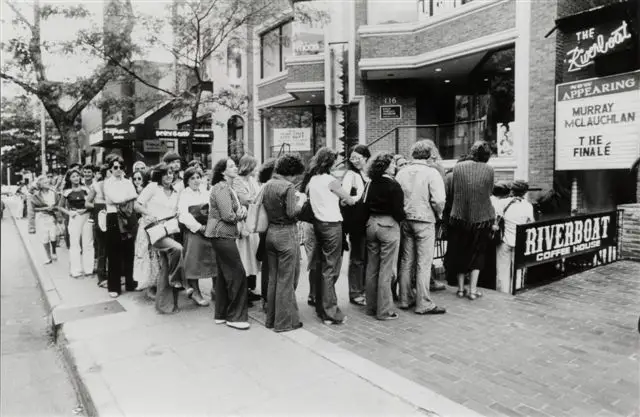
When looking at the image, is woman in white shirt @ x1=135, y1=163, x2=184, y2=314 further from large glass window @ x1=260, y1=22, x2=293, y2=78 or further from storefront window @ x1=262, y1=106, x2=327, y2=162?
large glass window @ x1=260, y1=22, x2=293, y2=78

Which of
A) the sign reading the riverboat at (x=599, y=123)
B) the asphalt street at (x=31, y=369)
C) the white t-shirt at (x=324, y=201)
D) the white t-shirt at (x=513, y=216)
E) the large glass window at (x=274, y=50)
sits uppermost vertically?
the large glass window at (x=274, y=50)

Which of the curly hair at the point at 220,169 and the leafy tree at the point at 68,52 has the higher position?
the leafy tree at the point at 68,52

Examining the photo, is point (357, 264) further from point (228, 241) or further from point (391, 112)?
point (391, 112)

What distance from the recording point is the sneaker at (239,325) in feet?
18.5

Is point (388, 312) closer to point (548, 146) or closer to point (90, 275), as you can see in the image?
point (90, 275)

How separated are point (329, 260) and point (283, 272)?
601mm

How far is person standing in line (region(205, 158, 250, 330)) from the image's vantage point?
5664mm

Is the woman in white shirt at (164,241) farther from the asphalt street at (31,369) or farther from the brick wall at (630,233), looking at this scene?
the brick wall at (630,233)

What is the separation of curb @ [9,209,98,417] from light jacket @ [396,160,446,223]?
3.88 m

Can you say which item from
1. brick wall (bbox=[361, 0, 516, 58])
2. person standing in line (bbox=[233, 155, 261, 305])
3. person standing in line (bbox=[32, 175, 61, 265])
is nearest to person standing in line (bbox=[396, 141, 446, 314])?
person standing in line (bbox=[233, 155, 261, 305])

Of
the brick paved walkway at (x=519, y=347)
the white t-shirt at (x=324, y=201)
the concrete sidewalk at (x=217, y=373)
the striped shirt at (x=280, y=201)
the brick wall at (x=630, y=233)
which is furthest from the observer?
the brick wall at (x=630, y=233)

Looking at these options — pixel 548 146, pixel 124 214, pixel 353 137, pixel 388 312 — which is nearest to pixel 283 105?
pixel 353 137

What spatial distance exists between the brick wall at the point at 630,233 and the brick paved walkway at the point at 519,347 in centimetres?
219

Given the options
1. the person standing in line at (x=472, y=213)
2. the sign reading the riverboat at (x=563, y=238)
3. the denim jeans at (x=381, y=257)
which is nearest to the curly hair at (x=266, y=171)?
the denim jeans at (x=381, y=257)
